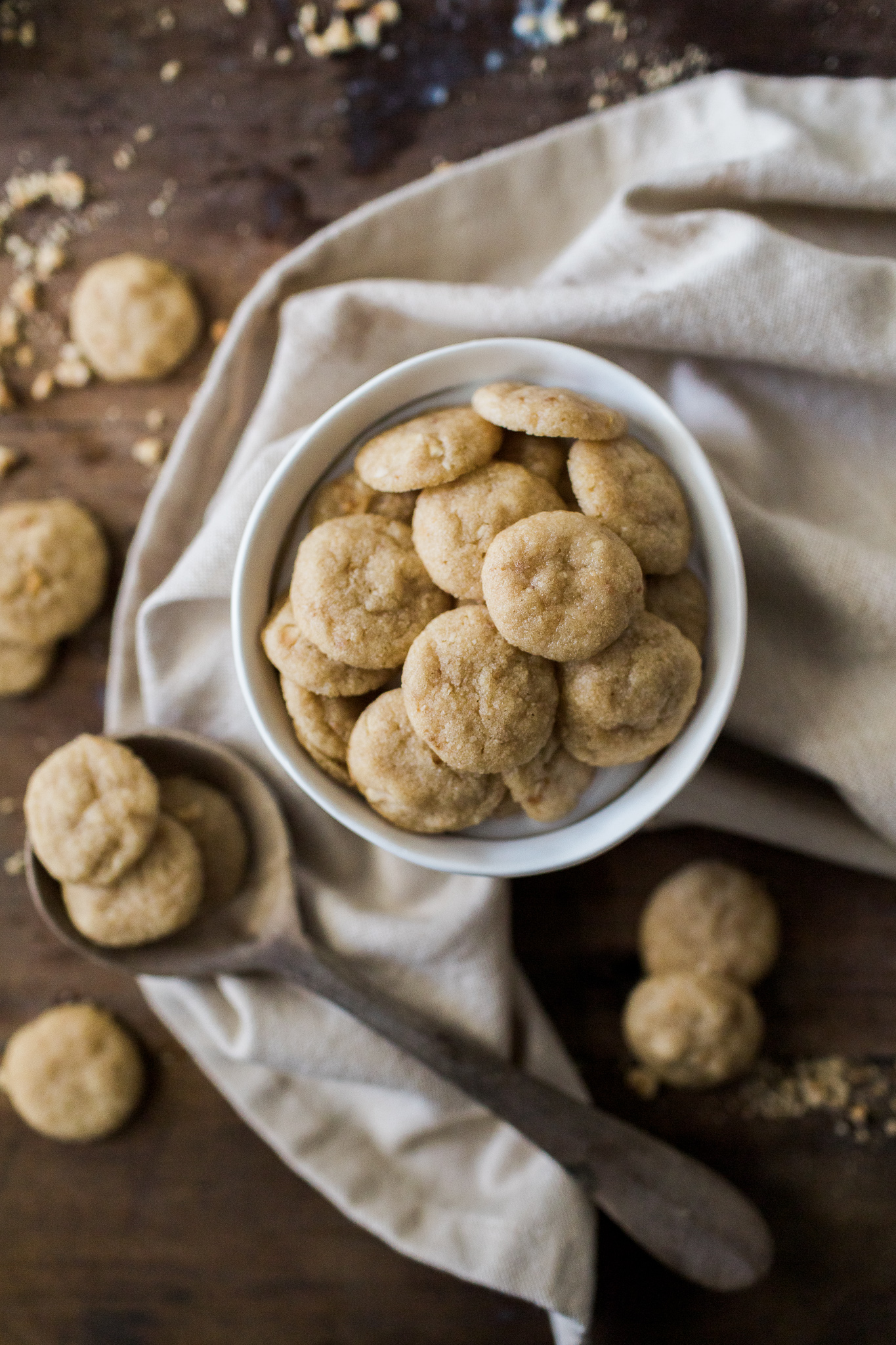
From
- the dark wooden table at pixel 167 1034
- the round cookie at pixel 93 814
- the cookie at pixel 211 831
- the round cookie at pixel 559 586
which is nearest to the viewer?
the round cookie at pixel 559 586

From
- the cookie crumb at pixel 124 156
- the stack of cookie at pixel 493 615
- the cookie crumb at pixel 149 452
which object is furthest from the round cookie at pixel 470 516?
the cookie crumb at pixel 124 156

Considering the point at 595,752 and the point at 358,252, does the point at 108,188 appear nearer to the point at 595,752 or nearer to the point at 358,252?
the point at 358,252

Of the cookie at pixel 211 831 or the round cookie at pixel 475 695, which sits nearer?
the round cookie at pixel 475 695

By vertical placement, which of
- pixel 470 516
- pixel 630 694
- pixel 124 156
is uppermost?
pixel 124 156

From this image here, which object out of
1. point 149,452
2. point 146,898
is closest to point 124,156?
point 149,452

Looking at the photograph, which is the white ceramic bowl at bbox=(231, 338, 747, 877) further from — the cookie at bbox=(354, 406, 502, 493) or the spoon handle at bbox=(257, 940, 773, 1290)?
the spoon handle at bbox=(257, 940, 773, 1290)

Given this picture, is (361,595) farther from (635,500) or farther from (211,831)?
(211,831)

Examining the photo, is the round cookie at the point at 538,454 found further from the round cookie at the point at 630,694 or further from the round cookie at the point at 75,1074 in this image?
the round cookie at the point at 75,1074
